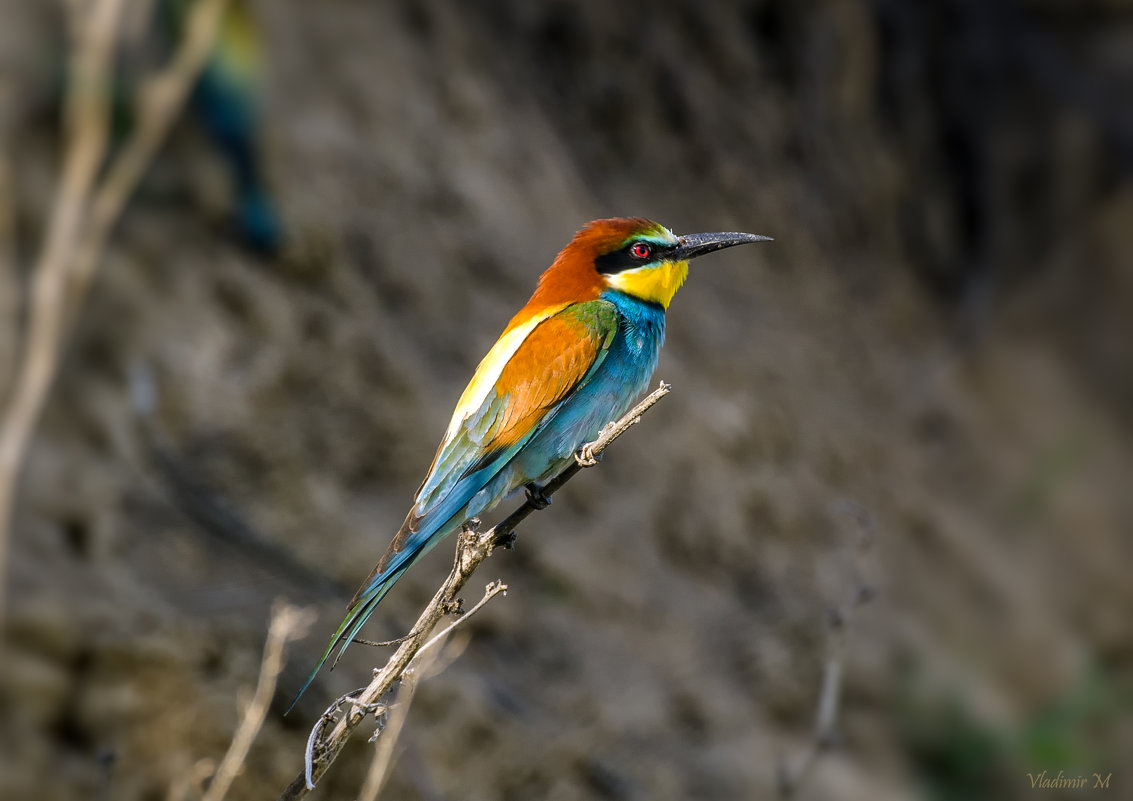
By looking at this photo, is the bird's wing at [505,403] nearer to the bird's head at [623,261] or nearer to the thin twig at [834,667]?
the bird's head at [623,261]

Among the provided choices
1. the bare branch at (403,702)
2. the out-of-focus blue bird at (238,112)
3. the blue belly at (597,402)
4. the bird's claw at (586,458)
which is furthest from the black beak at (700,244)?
the out-of-focus blue bird at (238,112)

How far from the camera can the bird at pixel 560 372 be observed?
5.55 ft

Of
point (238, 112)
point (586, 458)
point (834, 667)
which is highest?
point (238, 112)

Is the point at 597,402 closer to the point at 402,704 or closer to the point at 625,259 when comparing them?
the point at 625,259

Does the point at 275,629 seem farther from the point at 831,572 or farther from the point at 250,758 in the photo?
the point at 831,572

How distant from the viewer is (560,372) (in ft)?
6.00

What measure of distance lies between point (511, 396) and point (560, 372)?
4.2 inches

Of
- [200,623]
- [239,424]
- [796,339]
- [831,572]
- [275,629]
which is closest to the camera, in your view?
[275,629]

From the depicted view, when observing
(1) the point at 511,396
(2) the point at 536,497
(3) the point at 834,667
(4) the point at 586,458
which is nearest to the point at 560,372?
(1) the point at 511,396

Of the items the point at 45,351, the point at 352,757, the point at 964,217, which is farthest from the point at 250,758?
the point at 964,217

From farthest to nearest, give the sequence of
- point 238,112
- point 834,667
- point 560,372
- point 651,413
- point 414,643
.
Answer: point 651,413
point 238,112
point 560,372
point 834,667
point 414,643

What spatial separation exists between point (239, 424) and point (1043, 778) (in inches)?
139

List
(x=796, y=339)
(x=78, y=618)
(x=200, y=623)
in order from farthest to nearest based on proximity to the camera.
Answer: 1. (x=796, y=339)
2. (x=200, y=623)
3. (x=78, y=618)

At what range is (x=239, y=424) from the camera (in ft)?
10.7
